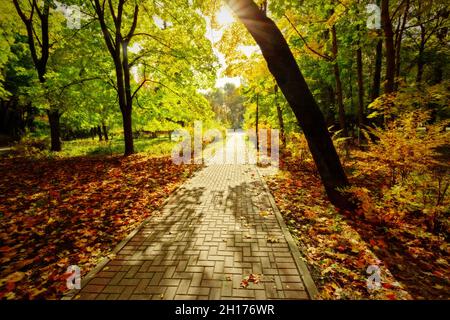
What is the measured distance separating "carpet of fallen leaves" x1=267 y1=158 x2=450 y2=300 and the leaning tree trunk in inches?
30.8

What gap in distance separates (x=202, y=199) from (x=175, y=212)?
1162mm

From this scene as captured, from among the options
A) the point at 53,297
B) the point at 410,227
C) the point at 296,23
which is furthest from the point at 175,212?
the point at 296,23

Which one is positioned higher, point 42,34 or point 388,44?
point 42,34

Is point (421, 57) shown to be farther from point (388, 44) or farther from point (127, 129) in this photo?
point (127, 129)

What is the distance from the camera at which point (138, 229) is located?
5.00 metres

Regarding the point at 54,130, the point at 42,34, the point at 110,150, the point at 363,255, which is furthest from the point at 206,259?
the point at 42,34

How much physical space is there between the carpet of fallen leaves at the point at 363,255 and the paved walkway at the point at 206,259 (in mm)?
333

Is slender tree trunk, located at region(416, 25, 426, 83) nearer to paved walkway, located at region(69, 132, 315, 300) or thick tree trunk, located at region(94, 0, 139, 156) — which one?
paved walkway, located at region(69, 132, 315, 300)

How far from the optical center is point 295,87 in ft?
17.4

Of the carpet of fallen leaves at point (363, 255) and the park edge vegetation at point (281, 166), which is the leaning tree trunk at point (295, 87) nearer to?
the park edge vegetation at point (281, 166)

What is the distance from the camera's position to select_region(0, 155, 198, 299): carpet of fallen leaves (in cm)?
355

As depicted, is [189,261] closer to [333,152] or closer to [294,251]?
[294,251]

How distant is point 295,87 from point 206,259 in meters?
4.17

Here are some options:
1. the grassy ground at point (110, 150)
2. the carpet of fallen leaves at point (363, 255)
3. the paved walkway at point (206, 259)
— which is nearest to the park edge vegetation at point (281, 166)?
the carpet of fallen leaves at point (363, 255)
